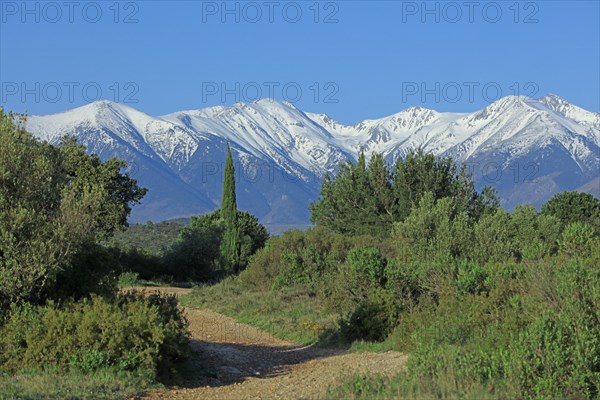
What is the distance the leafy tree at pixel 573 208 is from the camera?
205 feet

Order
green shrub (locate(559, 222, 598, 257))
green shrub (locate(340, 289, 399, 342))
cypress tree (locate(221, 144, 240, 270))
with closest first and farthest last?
green shrub (locate(559, 222, 598, 257)) < green shrub (locate(340, 289, 399, 342)) < cypress tree (locate(221, 144, 240, 270))

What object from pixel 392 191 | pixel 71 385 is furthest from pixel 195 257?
pixel 71 385

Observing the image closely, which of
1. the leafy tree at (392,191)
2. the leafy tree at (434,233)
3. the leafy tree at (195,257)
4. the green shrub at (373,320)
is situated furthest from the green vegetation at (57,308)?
the leafy tree at (195,257)

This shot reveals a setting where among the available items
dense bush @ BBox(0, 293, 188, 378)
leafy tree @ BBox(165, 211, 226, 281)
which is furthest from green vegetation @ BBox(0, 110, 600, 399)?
leafy tree @ BBox(165, 211, 226, 281)

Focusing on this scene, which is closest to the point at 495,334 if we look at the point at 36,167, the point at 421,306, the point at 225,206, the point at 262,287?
the point at 421,306

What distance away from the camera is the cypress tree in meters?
49.3

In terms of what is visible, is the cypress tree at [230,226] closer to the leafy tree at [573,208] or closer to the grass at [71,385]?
the leafy tree at [573,208]

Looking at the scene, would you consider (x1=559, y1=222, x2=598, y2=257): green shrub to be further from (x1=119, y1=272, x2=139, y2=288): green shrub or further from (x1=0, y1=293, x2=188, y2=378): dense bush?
(x1=119, y1=272, x2=139, y2=288): green shrub

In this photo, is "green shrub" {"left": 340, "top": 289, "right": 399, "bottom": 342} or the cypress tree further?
the cypress tree

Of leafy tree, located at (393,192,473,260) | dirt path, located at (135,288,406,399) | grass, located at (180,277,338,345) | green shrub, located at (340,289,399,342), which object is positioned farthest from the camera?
leafy tree, located at (393,192,473,260)

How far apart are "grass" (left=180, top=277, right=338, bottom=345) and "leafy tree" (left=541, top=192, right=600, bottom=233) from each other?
113 ft

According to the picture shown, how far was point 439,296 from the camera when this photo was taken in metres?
19.8

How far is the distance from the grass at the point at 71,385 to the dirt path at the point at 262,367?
415 mm

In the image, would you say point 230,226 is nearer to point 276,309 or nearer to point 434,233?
point 434,233
